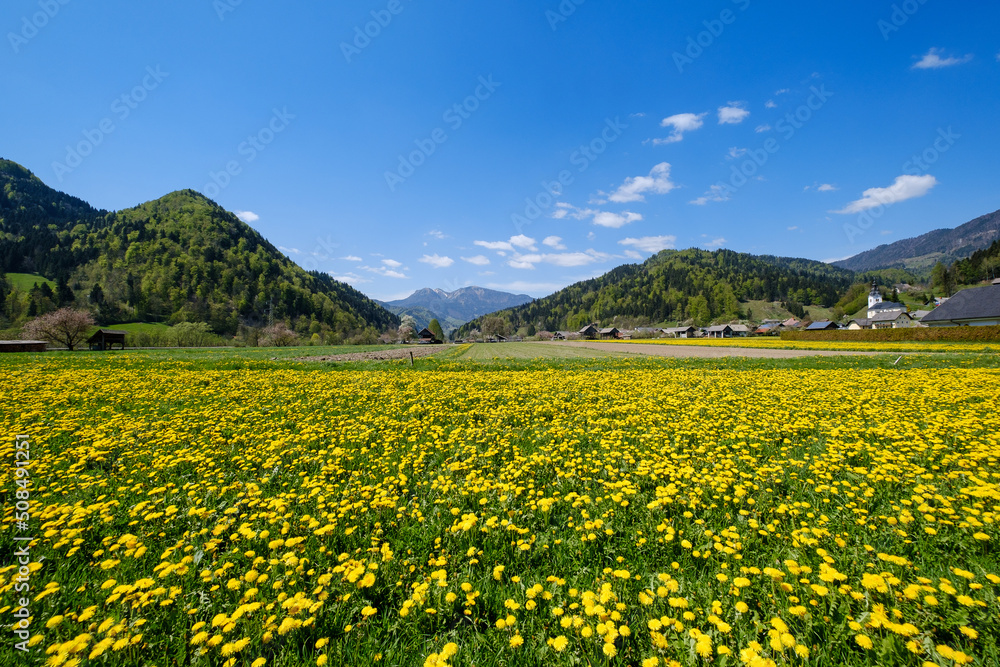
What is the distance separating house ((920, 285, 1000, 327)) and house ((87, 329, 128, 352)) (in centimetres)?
13357

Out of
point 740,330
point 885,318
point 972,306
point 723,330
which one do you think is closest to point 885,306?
point 885,318

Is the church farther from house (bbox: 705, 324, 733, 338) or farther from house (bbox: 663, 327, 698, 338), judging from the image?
house (bbox: 663, 327, 698, 338)

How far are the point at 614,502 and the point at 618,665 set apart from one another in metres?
2.52

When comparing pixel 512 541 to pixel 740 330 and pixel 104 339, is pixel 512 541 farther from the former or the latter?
pixel 740 330

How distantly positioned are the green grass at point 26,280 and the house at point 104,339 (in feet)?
254

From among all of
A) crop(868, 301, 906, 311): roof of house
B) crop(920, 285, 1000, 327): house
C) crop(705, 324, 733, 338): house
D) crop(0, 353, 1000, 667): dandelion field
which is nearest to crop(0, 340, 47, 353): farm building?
crop(0, 353, 1000, 667): dandelion field

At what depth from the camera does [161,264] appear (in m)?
135

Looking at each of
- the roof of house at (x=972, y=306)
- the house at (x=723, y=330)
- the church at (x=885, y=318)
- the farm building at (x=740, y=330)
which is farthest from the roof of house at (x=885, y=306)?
the roof of house at (x=972, y=306)

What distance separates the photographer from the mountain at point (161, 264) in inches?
4756

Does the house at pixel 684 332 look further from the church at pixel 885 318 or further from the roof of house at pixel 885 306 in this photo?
the roof of house at pixel 885 306

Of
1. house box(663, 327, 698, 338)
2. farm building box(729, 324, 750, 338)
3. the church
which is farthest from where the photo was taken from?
house box(663, 327, 698, 338)

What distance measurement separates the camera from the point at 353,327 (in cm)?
15038

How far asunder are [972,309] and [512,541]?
87.4 metres

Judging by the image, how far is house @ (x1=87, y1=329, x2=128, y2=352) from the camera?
59.6 meters
